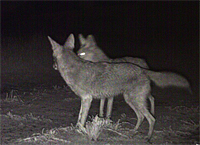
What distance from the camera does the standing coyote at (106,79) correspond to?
521 centimetres

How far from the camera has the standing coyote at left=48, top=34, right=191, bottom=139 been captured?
5.21m

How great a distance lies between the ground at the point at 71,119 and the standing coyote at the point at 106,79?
348 mm

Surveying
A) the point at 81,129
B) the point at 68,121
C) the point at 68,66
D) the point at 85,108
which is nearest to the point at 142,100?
the point at 85,108

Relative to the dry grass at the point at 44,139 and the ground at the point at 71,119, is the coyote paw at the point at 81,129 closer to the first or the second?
the ground at the point at 71,119

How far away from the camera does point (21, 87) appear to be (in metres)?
10.1

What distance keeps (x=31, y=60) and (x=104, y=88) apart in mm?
11248

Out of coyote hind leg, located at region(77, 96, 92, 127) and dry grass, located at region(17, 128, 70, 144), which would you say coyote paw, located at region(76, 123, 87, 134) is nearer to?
coyote hind leg, located at region(77, 96, 92, 127)

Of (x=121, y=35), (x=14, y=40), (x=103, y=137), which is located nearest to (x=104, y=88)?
(x=103, y=137)

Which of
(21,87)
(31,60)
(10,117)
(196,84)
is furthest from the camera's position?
(31,60)

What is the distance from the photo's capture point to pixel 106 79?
539 cm

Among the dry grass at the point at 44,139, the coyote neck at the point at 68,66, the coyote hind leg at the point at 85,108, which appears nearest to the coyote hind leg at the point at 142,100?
the coyote hind leg at the point at 85,108

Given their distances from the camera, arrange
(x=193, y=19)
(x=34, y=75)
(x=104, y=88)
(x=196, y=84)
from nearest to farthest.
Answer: (x=104, y=88), (x=196, y=84), (x=34, y=75), (x=193, y=19)

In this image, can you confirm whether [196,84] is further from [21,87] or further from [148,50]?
[148,50]

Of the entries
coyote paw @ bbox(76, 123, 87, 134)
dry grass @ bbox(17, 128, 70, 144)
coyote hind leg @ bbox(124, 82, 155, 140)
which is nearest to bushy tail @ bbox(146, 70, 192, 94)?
coyote hind leg @ bbox(124, 82, 155, 140)
